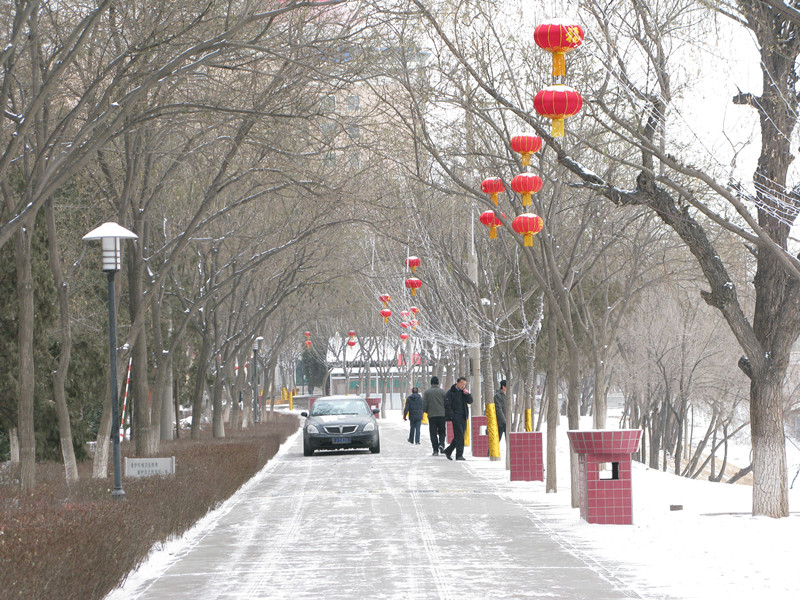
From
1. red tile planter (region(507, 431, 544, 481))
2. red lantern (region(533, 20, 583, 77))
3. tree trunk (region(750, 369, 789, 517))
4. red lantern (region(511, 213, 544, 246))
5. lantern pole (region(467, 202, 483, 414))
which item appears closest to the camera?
red lantern (region(533, 20, 583, 77))

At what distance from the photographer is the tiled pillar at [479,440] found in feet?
85.4

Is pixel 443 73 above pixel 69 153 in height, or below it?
above

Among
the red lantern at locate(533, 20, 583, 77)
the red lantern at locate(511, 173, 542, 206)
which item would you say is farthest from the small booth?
the red lantern at locate(533, 20, 583, 77)

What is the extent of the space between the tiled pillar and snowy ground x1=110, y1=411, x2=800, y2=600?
804 centimetres

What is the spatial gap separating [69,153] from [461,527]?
19.3 feet

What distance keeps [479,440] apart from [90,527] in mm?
18956

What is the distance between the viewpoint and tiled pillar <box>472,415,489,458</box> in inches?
1025

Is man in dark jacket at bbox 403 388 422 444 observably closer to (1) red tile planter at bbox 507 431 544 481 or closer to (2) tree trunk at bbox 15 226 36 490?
(1) red tile planter at bbox 507 431 544 481

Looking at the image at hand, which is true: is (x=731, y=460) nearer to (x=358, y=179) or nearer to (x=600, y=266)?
(x=600, y=266)

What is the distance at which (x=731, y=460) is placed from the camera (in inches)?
2699

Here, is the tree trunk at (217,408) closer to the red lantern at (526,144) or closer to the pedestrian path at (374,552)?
the pedestrian path at (374,552)

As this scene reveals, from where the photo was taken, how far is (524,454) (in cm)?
1875

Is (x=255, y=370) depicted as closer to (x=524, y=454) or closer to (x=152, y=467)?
(x=524, y=454)

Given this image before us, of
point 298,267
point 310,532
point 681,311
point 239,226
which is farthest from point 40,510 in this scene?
point 681,311
